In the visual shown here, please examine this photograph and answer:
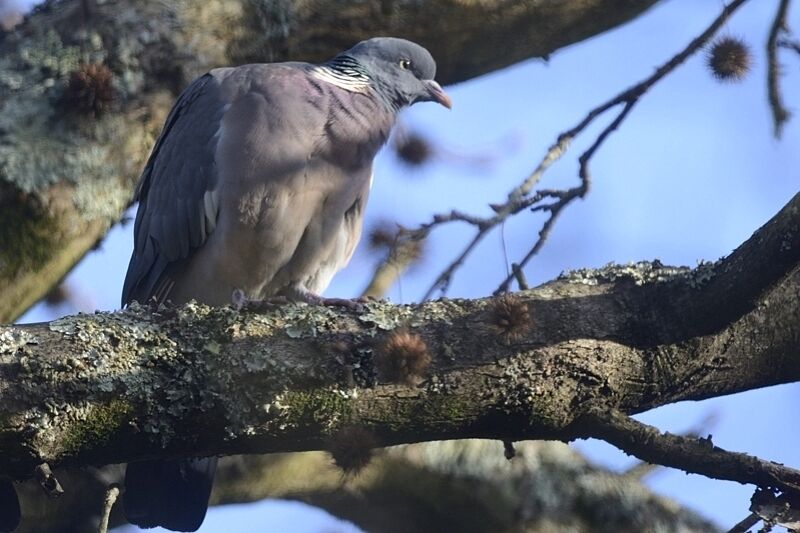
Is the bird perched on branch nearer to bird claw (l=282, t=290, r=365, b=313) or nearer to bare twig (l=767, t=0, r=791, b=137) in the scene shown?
bird claw (l=282, t=290, r=365, b=313)

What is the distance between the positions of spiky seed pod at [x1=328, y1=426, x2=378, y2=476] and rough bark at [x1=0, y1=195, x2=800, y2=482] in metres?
0.06

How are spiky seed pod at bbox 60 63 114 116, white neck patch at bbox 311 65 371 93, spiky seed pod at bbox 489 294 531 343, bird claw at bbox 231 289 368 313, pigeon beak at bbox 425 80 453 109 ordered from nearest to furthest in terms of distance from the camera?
spiky seed pod at bbox 489 294 531 343 → bird claw at bbox 231 289 368 313 → spiky seed pod at bbox 60 63 114 116 → white neck patch at bbox 311 65 371 93 → pigeon beak at bbox 425 80 453 109

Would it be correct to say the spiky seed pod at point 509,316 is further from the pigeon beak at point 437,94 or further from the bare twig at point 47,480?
the pigeon beak at point 437,94

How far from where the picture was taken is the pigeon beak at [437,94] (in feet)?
15.4

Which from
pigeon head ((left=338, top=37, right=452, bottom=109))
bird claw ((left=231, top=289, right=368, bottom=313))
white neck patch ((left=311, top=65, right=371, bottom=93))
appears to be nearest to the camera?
bird claw ((left=231, top=289, right=368, bottom=313))

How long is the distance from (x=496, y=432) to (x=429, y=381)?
228mm

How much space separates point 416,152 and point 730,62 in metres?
1.15

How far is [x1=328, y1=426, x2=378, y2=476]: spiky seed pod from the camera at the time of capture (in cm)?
252

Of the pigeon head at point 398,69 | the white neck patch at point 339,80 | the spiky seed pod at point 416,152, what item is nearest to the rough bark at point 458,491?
the spiky seed pod at point 416,152

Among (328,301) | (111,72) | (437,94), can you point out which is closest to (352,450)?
(328,301)

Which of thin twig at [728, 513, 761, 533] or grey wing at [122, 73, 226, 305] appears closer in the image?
thin twig at [728, 513, 761, 533]

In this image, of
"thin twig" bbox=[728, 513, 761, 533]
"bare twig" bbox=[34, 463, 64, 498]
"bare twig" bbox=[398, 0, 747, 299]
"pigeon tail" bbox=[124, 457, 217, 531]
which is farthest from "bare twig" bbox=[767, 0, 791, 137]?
"bare twig" bbox=[34, 463, 64, 498]

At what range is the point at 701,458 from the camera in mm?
2516

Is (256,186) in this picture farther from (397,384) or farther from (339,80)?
(397,384)
